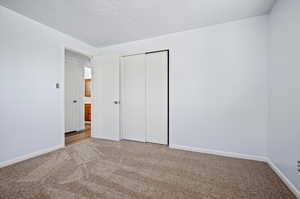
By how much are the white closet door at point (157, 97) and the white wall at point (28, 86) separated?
1874mm

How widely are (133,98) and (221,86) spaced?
1948mm

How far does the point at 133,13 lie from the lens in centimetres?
218

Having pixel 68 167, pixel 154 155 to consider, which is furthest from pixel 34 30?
pixel 154 155

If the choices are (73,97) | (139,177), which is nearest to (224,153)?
(139,177)

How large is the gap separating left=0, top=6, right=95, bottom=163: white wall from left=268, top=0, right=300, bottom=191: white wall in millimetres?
3670

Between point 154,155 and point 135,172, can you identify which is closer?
point 135,172

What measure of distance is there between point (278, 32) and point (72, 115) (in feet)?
16.6

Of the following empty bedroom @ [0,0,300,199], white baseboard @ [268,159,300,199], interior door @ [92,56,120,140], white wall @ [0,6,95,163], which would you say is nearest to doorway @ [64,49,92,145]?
interior door @ [92,56,120,140]

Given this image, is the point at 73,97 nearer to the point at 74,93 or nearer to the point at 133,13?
the point at 74,93

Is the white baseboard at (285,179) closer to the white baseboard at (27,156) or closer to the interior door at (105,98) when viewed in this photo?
the interior door at (105,98)

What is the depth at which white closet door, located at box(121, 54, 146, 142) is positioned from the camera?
3230 millimetres

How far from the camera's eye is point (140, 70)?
10.6 feet

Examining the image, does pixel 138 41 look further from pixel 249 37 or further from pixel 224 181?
pixel 224 181

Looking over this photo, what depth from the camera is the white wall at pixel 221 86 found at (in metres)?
2.22
